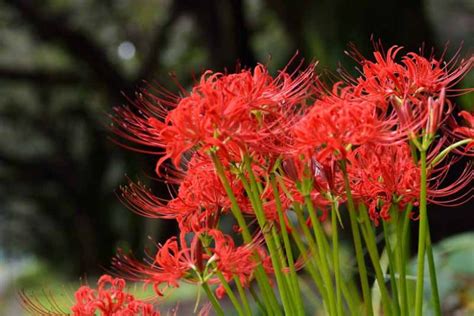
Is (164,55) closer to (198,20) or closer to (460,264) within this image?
(198,20)

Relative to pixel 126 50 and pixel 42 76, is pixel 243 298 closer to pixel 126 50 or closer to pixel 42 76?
pixel 42 76

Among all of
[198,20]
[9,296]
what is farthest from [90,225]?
[198,20]

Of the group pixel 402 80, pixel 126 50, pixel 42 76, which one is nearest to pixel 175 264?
pixel 402 80

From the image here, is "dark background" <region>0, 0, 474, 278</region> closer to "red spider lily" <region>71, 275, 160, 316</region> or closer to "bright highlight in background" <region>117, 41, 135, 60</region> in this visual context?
"bright highlight in background" <region>117, 41, 135, 60</region>

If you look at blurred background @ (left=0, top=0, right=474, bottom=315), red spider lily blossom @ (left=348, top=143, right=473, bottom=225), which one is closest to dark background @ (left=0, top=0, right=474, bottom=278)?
blurred background @ (left=0, top=0, right=474, bottom=315)

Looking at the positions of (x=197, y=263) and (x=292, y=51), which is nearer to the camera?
(x=197, y=263)

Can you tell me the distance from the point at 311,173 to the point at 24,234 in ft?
24.3

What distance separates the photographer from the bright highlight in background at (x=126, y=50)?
210 inches

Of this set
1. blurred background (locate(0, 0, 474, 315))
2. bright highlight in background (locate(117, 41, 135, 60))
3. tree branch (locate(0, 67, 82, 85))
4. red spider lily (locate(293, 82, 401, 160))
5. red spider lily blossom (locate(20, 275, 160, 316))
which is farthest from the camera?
bright highlight in background (locate(117, 41, 135, 60))

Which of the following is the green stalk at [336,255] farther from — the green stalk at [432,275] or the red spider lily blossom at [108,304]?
the red spider lily blossom at [108,304]

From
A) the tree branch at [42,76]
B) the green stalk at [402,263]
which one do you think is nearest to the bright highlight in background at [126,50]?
the tree branch at [42,76]

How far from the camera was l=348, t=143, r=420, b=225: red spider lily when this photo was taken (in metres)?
0.69

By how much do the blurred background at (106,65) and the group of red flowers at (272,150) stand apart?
1472mm

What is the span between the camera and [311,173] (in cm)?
A: 64
